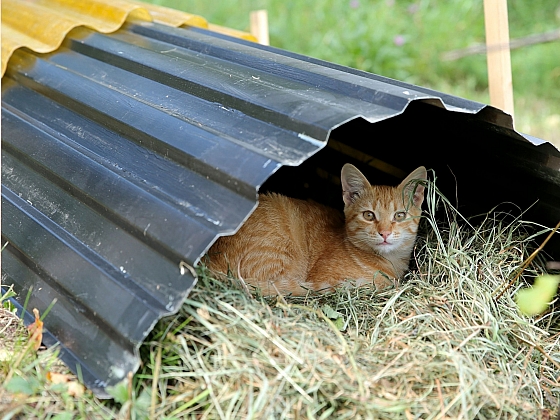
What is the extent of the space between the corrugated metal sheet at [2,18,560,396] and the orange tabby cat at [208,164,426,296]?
0.45 m

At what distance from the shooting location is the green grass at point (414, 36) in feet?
25.5

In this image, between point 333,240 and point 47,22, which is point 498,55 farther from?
point 47,22

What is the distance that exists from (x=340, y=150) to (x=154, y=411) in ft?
8.80

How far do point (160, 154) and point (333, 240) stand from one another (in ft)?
4.77

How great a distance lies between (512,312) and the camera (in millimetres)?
3254

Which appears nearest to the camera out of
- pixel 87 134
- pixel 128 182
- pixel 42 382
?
pixel 42 382

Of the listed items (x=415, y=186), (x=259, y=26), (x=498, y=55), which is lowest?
(x=415, y=186)

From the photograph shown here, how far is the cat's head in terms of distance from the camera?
150 inches

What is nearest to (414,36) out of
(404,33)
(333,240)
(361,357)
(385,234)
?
(404,33)

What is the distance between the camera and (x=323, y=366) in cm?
258

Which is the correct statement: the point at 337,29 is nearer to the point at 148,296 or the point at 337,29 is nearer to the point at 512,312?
the point at 512,312

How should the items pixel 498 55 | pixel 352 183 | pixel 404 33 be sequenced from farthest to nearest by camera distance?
pixel 404 33, pixel 498 55, pixel 352 183

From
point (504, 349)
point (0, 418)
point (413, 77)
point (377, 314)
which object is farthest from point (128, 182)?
point (413, 77)

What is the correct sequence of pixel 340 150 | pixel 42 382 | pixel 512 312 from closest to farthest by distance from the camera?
pixel 42 382
pixel 512 312
pixel 340 150
